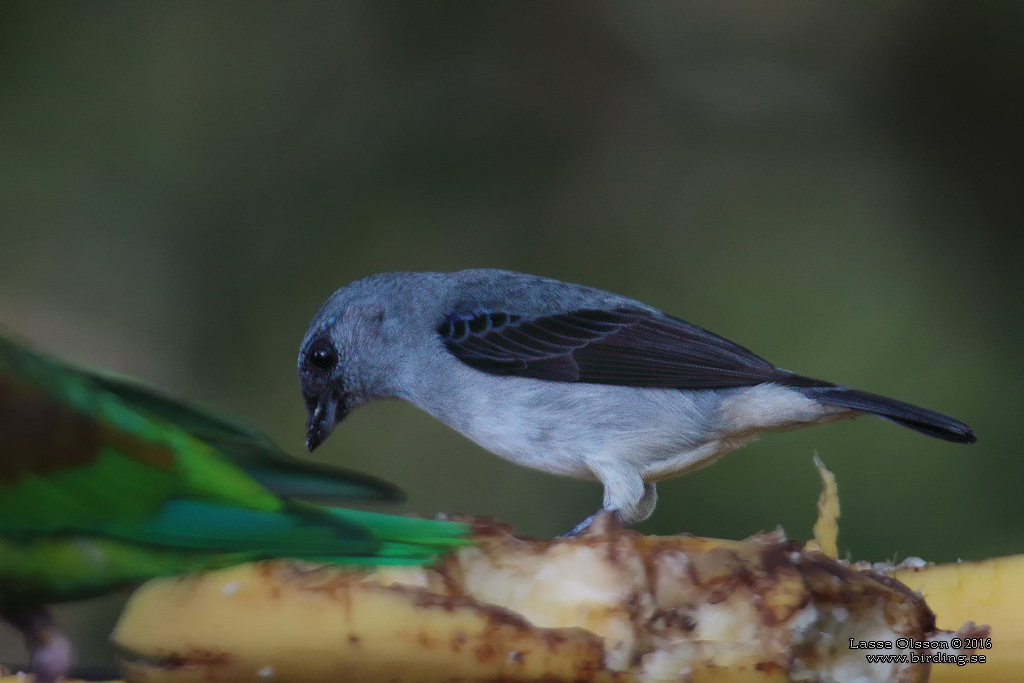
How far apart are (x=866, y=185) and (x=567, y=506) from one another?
196 centimetres

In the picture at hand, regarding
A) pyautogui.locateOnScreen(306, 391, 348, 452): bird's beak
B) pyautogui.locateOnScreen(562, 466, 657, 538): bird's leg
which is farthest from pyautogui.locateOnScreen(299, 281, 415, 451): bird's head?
pyautogui.locateOnScreen(562, 466, 657, 538): bird's leg

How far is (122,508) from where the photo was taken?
0.87m

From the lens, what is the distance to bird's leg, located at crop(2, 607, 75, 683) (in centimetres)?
85

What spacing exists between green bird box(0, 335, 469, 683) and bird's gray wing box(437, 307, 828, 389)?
1261mm

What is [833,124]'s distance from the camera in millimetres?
4852

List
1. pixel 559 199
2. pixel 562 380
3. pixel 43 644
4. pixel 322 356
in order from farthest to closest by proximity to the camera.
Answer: pixel 559 199 → pixel 322 356 → pixel 562 380 → pixel 43 644

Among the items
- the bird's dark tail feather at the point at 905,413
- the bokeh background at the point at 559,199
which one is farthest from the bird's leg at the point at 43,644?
the bokeh background at the point at 559,199

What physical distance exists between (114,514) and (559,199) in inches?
158

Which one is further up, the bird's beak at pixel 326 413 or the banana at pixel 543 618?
the bird's beak at pixel 326 413

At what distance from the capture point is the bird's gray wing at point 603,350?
215 centimetres

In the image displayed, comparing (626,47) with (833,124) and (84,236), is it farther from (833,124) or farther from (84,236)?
(84,236)

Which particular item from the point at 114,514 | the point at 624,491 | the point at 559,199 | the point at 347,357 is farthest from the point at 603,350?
the point at 559,199

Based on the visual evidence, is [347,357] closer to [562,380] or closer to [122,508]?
[562,380]

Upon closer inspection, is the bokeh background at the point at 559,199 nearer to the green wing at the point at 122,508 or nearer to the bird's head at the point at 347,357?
the bird's head at the point at 347,357
